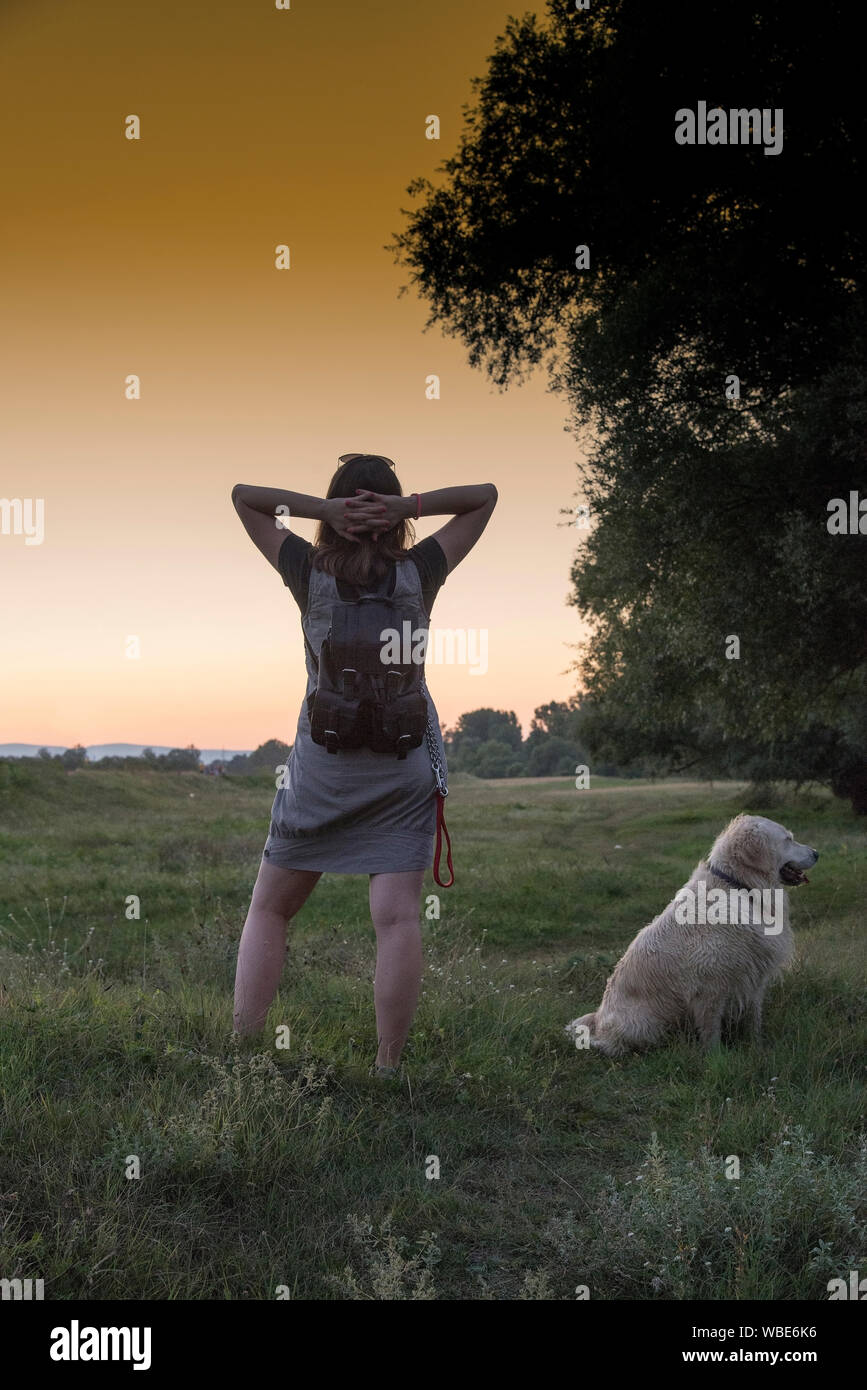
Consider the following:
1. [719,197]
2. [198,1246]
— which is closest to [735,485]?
[719,197]

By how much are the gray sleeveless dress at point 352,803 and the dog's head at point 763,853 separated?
95.9 inches

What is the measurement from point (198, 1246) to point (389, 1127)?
1.11 metres

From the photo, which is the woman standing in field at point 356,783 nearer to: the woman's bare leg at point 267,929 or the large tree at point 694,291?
the woman's bare leg at point 267,929

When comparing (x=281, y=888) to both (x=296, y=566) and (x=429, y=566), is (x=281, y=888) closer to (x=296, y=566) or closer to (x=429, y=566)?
(x=296, y=566)

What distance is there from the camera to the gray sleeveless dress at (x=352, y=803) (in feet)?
14.4

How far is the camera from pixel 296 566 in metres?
4.57

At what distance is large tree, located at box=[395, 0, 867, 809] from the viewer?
11.5 metres

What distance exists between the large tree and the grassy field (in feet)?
19.7

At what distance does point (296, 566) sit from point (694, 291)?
30.7 ft

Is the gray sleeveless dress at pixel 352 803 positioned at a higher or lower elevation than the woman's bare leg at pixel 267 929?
higher

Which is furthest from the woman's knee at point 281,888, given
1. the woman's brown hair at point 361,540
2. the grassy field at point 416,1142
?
the woman's brown hair at point 361,540

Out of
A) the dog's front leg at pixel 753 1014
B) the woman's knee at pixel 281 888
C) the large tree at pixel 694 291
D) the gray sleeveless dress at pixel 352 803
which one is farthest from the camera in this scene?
the large tree at pixel 694 291

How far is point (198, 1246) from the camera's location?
10.8 ft

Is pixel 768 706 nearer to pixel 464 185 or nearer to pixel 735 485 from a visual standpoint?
pixel 735 485
